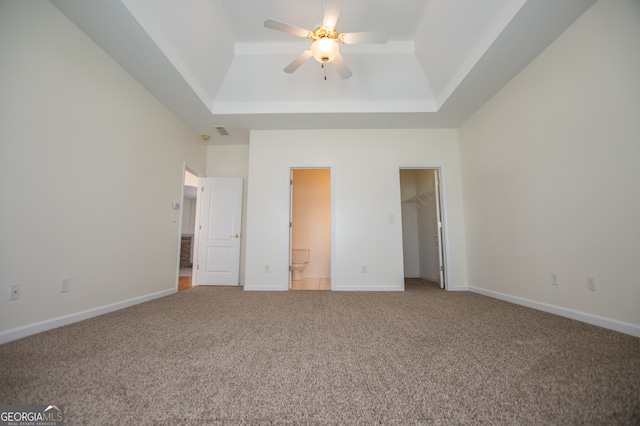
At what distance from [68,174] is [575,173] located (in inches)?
179

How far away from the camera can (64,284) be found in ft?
6.73

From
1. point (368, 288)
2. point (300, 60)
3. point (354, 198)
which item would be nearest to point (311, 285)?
point (368, 288)

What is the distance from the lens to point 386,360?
1.34 m

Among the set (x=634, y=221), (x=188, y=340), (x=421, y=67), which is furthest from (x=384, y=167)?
(x=188, y=340)

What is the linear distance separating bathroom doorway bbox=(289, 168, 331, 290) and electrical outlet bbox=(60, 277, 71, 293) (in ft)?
11.8

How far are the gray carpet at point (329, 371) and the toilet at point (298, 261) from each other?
9.52ft

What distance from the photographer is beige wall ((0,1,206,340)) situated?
1.73m

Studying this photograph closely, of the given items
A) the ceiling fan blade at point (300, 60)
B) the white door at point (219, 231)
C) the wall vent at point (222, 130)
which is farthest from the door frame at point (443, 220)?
the wall vent at point (222, 130)

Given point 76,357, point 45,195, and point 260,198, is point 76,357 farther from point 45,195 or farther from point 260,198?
point 260,198

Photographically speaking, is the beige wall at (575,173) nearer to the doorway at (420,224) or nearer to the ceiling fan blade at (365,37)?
the doorway at (420,224)

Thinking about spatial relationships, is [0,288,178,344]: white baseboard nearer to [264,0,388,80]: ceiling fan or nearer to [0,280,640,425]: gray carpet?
[0,280,640,425]: gray carpet

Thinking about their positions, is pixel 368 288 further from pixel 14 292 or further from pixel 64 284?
pixel 14 292

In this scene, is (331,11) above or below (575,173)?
above

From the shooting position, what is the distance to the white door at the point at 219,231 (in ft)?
14.1
